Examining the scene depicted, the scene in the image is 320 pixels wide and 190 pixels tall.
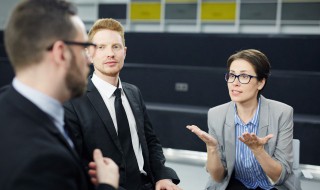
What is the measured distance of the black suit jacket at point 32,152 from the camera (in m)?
0.73

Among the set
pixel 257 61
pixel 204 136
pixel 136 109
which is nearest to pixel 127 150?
pixel 136 109

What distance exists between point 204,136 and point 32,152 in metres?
1.00

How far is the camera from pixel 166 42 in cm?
491

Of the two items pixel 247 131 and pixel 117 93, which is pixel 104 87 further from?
pixel 247 131

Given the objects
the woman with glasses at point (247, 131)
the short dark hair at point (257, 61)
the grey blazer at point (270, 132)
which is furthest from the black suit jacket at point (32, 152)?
the short dark hair at point (257, 61)

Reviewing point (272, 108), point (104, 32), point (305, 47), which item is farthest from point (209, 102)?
point (104, 32)

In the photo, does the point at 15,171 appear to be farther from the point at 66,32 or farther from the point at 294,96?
the point at 294,96

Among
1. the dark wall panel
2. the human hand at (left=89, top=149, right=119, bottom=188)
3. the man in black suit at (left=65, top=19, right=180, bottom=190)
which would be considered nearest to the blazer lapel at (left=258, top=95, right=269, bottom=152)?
the man in black suit at (left=65, top=19, right=180, bottom=190)

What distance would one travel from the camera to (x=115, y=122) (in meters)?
1.64

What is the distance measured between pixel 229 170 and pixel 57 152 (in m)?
1.22

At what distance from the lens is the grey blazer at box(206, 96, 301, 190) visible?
5.72 ft

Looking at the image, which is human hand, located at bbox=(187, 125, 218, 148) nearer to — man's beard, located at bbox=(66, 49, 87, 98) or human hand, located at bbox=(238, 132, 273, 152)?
human hand, located at bbox=(238, 132, 273, 152)

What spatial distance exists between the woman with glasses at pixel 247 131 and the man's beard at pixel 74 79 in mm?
914

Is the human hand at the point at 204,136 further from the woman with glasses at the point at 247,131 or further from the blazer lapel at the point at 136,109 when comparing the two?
the blazer lapel at the point at 136,109
